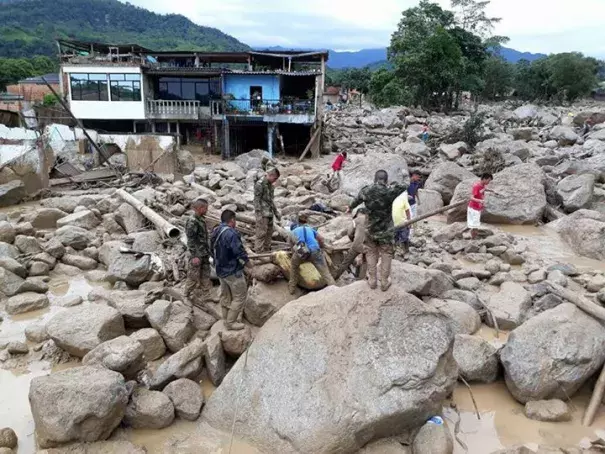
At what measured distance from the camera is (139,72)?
26047 mm

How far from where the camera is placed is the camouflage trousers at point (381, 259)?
6.39 meters

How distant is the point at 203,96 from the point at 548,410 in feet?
82.0

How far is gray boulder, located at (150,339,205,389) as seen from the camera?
6594 millimetres

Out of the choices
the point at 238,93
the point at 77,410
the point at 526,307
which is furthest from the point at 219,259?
the point at 238,93

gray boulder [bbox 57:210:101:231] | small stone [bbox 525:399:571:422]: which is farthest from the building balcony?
small stone [bbox 525:399:571:422]

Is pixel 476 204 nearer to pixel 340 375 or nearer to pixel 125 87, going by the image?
pixel 340 375

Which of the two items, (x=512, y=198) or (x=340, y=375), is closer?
(x=340, y=375)

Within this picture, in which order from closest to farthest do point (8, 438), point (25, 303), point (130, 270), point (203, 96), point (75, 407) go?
point (75, 407)
point (8, 438)
point (25, 303)
point (130, 270)
point (203, 96)

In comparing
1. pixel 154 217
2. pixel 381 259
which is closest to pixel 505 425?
pixel 381 259

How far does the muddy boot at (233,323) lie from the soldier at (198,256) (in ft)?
2.94

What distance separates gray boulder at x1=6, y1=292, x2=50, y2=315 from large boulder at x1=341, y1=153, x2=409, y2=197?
9152 mm

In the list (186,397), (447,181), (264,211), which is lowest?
(186,397)

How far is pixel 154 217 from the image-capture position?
38.7 feet

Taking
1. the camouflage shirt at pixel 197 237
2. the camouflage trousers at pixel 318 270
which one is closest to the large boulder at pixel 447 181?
the camouflage trousers at pixel 318 270
